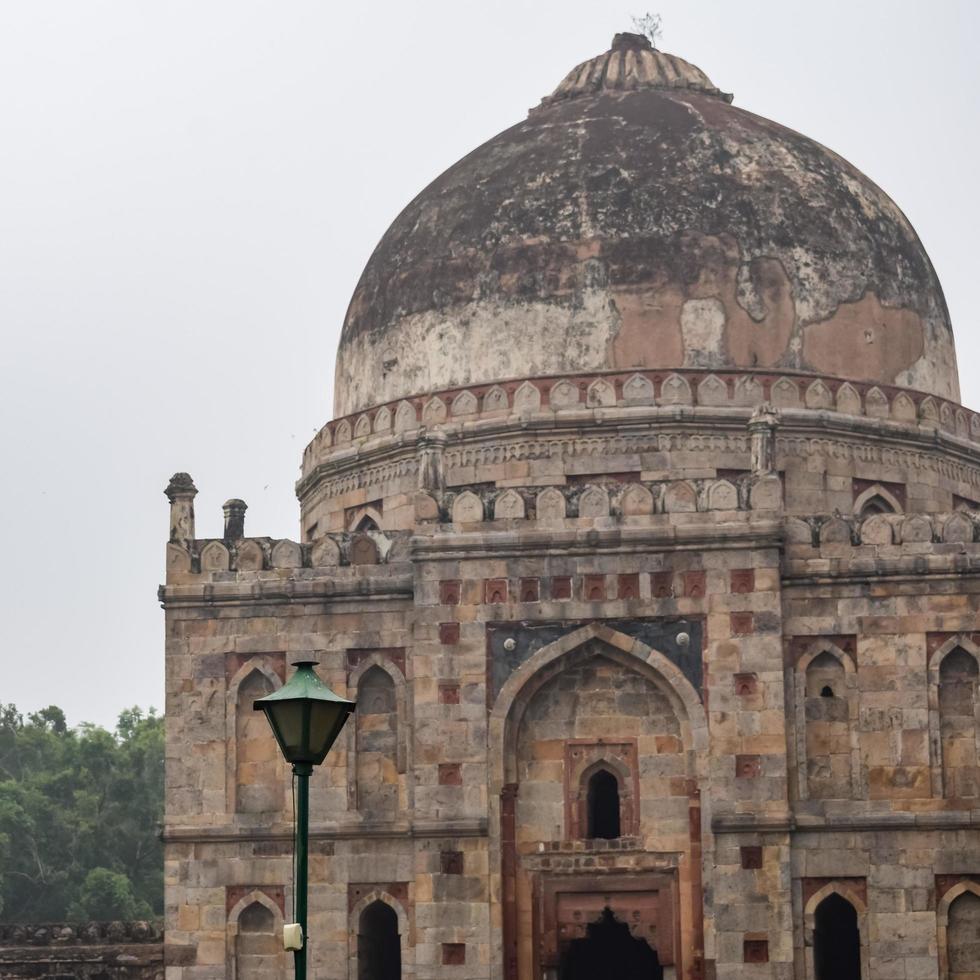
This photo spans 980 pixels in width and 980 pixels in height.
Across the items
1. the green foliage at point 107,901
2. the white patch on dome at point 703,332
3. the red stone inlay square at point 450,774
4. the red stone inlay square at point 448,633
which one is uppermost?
the white patch on dome at point 703,332

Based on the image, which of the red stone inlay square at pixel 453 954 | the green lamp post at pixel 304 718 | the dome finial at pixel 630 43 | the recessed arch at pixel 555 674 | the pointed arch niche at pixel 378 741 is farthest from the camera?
the dome finial at pixel 630 43

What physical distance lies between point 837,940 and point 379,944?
449 cm

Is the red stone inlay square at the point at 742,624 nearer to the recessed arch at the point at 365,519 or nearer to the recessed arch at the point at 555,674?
the recessed arch at the point at 555,674

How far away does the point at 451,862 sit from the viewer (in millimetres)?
24953

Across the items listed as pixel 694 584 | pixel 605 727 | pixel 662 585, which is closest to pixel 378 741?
pixel 605 727

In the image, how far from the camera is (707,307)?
2820cm

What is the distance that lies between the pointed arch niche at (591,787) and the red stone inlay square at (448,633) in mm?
683

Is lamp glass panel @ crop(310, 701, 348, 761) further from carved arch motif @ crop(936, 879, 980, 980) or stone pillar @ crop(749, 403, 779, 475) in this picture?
stone pillar @ crop(749, 403, 779, 475)

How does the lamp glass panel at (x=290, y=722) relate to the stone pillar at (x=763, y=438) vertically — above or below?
below

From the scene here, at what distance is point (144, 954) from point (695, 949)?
616cm

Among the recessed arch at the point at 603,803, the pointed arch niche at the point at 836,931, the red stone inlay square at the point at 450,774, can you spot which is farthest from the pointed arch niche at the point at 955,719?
the red stone inlay square at the point at 450,774

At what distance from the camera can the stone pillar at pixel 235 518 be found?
94.5 ft

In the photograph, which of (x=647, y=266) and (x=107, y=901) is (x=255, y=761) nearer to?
(x=647, y=266)

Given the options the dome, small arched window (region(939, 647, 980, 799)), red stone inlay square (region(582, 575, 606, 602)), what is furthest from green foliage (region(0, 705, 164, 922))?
small arched window (region(939, 647, 980, 799))
